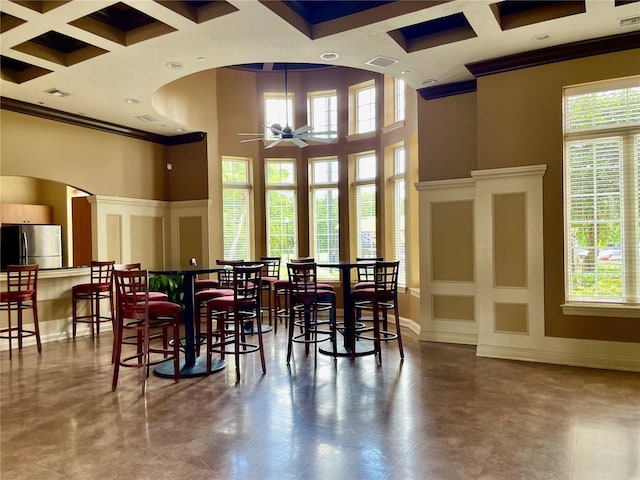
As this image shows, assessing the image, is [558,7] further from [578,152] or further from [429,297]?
[429,297]

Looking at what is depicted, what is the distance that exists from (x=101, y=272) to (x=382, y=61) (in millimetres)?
4809

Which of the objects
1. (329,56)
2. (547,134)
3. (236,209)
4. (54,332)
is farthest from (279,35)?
(54,332)

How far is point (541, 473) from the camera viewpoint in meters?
2.49

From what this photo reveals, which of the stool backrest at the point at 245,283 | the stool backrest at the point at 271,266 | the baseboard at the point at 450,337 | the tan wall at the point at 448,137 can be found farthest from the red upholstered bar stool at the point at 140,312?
the tan wall at the point at 448,137

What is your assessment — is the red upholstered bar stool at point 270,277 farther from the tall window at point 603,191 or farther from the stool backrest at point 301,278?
the tall window at point 603,191

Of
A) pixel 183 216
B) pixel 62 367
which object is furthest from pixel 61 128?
pixel 62 367

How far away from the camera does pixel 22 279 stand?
5672mm

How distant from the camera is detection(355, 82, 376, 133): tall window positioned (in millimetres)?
7617

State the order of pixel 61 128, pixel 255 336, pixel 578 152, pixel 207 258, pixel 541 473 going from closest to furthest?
1. pixel 541 473
2. pixel 578 152
3. pixel 255 336
4. pixel 61 128
5. pixel 207 258

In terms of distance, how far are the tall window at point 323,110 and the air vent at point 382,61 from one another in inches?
116

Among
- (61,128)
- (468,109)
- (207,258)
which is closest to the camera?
(468,109)

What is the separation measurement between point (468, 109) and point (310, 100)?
3.43m

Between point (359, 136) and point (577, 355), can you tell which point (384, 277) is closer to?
point (577, 355)

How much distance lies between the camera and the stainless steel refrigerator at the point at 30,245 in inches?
321
